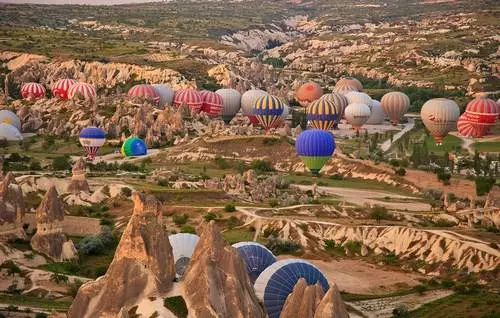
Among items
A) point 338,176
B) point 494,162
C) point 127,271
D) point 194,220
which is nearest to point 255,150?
point 338,176

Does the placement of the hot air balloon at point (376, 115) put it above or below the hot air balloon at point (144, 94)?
below

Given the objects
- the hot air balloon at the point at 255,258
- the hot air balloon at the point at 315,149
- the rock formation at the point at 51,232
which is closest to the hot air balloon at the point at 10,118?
the hot air balloon at the point at 315,149

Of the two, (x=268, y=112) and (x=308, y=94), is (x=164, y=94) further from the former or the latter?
(x=308, y=94)

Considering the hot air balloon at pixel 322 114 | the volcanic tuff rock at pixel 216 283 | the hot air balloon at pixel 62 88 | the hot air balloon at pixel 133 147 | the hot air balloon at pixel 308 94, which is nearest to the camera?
the volcanic tuff rock at pixel 216 283

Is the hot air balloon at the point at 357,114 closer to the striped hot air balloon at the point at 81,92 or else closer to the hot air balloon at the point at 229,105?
the hot air balloon at the point at 229,105

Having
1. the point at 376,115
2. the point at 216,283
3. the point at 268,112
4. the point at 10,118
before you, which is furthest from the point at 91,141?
the point at 216,283

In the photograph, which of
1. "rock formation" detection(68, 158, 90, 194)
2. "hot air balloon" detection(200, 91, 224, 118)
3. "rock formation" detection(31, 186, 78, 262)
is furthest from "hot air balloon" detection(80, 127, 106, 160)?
"rock formation" detection(31, 186, 78, 262)
